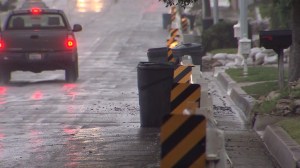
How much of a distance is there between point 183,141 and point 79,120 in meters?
8.18

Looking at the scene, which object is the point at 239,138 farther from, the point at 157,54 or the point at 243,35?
the point at 243,35

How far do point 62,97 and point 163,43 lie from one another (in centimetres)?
2380

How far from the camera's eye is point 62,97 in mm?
19578

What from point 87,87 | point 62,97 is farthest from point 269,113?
point 87,87

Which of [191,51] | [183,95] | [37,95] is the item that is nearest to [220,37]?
[191,51]

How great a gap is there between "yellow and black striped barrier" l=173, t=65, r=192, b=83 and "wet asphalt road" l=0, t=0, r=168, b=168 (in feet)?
3.39

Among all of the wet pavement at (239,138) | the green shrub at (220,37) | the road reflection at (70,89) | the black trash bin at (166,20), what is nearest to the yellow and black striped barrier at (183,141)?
the wet pavement at (239,138)

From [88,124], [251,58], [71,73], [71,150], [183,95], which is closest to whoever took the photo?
[183,95]

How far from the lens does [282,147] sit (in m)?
11.2

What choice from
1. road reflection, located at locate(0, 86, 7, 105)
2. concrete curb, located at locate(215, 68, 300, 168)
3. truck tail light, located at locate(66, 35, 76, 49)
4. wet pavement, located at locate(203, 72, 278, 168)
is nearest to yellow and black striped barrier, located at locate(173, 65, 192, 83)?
wet pavement, located at locate(203, 72, 278, 168)

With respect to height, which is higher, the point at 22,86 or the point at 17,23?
the point at 17,23

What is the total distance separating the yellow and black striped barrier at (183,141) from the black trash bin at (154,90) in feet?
21.9

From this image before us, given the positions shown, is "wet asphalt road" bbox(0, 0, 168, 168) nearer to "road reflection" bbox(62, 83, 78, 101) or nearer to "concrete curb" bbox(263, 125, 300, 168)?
"road reflection" bbox(62, 83, 78, 101)

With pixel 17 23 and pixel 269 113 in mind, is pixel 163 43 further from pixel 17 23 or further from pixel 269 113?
pixel 269 113
